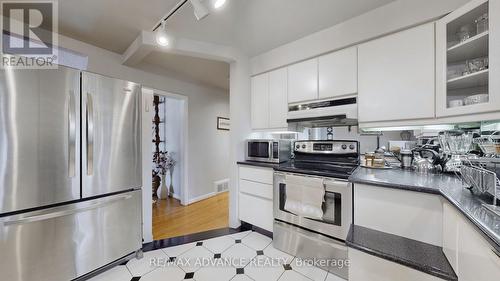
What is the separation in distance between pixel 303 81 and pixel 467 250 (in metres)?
1.89

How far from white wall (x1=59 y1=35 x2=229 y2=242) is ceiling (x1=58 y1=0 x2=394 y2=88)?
16 centimetres

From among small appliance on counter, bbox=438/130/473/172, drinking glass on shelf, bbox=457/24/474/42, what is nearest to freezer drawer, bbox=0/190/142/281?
small appliance on counter, bbox=438/130/473/172

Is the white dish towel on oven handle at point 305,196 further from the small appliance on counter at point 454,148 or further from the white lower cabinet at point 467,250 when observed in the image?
the small appliance on counter at point 454,148

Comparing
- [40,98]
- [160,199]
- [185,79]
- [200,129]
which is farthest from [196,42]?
[160,199]

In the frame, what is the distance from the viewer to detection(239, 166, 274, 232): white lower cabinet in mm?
2252

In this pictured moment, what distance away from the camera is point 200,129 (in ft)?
12.6

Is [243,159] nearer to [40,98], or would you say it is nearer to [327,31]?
[327,31]

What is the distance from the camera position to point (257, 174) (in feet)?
7.75

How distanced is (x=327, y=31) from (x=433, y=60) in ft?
3.22

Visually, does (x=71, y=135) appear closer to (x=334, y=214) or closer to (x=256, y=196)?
(x=256, y=196)

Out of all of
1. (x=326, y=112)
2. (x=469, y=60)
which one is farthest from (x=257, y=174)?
(x=469, y=60)

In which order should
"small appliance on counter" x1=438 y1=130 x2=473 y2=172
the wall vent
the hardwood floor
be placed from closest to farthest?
"small appliance on counter" x1=438 y1=130 x2=473 y2=172 < the hardwood floor < the wall vent

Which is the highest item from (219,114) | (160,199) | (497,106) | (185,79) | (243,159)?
(185,79)

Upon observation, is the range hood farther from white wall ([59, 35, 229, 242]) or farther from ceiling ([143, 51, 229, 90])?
white wall ([59, 35, 229, 242])
